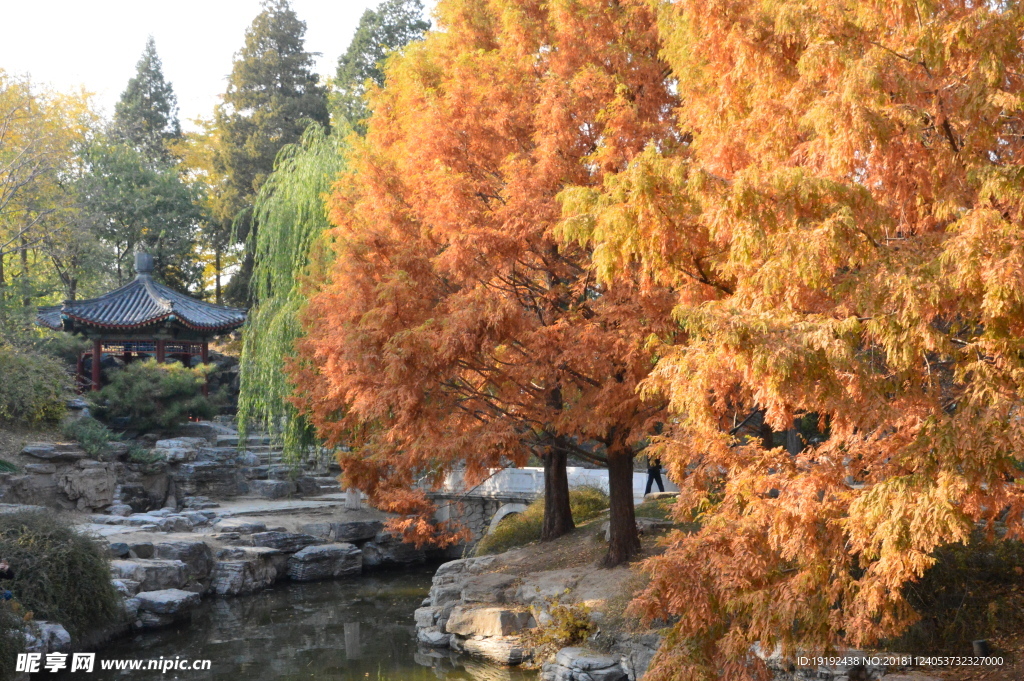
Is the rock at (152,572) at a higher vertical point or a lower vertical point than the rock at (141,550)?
lower

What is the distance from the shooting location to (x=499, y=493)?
48.6 ft

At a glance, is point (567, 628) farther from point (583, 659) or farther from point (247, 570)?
point (247, 570)

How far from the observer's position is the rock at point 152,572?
10961mm

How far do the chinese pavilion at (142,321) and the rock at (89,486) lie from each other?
15.6ft

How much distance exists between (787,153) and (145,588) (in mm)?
9832

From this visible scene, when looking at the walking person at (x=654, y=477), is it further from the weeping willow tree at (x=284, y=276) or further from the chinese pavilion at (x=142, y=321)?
the chinese pavilion at (x=142, y=321)

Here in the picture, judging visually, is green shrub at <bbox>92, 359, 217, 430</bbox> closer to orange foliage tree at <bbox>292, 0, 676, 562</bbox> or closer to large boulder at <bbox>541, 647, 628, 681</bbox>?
orange foliage tree at <bbox>292, 0, 676, 562</bbox>

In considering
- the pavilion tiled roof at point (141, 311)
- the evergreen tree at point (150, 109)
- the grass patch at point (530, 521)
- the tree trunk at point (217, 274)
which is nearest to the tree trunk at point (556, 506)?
the grass patch at point (530, 521)

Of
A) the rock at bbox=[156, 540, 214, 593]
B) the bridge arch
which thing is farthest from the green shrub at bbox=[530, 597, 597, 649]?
the rock at bbox=[156, 540, 214, 593]

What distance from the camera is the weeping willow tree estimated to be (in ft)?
45.8

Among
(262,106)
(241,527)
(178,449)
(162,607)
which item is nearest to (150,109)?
(262,106)

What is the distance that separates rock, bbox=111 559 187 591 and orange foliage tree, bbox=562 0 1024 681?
26.9 ft

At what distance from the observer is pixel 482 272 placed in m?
7.46

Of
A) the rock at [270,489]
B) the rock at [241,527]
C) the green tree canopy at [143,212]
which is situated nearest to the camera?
the rock at [241,527]
